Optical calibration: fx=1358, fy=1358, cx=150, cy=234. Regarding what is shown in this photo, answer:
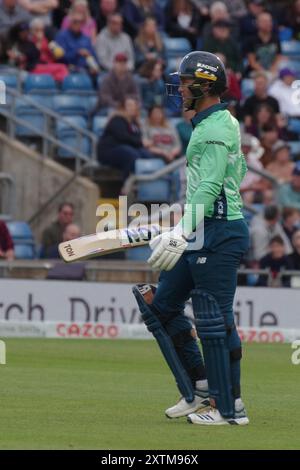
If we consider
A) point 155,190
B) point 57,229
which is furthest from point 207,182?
point 155,190

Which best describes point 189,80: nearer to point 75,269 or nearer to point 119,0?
point 75,269

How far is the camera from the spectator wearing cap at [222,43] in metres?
21.5

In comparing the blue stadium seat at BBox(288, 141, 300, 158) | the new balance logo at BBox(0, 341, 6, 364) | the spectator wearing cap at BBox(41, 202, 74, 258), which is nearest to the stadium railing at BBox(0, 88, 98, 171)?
the spectator wearing cap at BBox(41, 202, 74, 258)

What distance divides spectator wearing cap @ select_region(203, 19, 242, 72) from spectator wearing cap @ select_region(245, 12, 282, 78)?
0.52 metres

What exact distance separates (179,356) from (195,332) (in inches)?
7.2

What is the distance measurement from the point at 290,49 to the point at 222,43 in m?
1.95

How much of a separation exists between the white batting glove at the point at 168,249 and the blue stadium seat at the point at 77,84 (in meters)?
12.7

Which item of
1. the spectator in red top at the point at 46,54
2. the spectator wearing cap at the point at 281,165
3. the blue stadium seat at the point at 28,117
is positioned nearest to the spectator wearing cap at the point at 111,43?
the spectator in red top at the point at 46,54

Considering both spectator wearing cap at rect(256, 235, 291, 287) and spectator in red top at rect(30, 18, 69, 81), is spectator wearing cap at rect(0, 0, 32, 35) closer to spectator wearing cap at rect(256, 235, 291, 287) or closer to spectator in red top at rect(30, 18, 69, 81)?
spectator in red top at rect(30, 18, 69, 81)

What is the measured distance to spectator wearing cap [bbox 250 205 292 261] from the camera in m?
18.0

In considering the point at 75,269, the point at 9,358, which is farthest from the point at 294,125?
the point at 9,358

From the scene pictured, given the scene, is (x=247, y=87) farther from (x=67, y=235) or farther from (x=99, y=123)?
(x=67, y=235)

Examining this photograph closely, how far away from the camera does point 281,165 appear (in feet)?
64.3

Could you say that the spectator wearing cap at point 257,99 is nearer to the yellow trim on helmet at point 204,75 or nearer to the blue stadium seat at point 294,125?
the blue stadium seat at point 294,125
